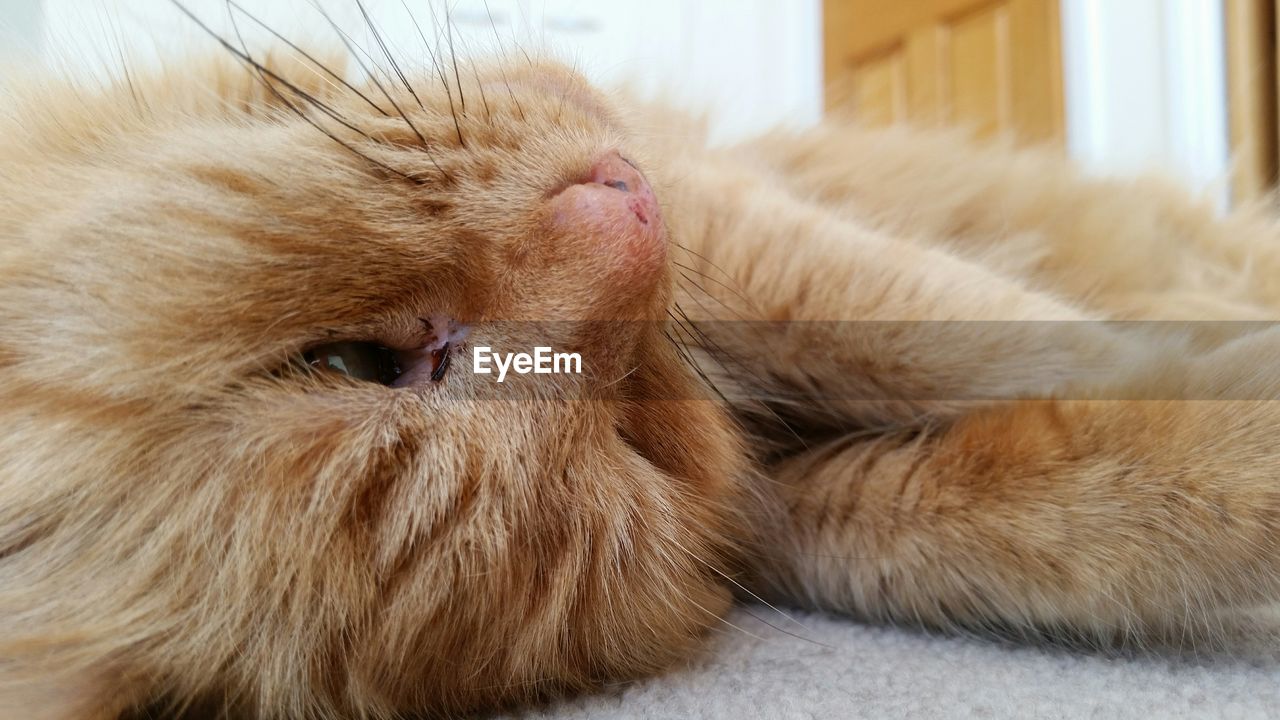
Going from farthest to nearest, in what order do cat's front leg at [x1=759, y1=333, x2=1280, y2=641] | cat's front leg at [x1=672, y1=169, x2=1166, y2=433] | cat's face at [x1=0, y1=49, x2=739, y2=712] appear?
cat's front leg at [x1=672, y1=169, x2=1166, y2=433] < cat's front leg at [x1=759, y1=333, x2=1280, y2=641] < cat's face at [x1=0, y1=49, x2=739, y2=712]

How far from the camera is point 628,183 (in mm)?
710

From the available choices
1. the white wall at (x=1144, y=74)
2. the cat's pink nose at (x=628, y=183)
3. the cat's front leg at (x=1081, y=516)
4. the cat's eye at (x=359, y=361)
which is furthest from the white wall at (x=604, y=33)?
the white wall at (x=1144, y=74)

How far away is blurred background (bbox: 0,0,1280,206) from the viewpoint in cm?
153

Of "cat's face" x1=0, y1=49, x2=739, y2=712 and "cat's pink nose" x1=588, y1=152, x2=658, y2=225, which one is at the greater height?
"cat's pink nose" x1=588, y1=152, x2=658, y2=225

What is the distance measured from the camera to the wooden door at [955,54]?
312 centimetres

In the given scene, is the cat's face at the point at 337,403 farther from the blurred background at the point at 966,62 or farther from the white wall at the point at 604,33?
the blurred background at the point at 966,62

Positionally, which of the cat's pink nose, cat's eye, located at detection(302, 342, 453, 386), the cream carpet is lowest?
the cream carpet

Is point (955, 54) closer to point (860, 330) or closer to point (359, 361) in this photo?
point (860, 330)

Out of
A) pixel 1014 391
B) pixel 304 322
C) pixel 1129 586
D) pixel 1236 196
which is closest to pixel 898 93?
pixel 1236 196

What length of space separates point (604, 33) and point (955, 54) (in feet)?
5.74

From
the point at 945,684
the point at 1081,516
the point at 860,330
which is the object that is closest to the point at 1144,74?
the point at 860,330

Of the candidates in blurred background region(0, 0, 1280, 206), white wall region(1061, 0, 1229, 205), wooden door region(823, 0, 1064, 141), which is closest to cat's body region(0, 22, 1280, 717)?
blurred background region(0, 0, 1280, 206)

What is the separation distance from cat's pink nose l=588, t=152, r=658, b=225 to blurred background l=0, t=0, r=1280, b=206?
44 centimetres

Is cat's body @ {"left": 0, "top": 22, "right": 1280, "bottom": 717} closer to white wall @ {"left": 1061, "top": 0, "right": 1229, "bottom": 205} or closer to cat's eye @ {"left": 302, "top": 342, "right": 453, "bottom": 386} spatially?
cat's eye @ {"left": 302, "top": 342, "right": 453, "bottom": 386}
